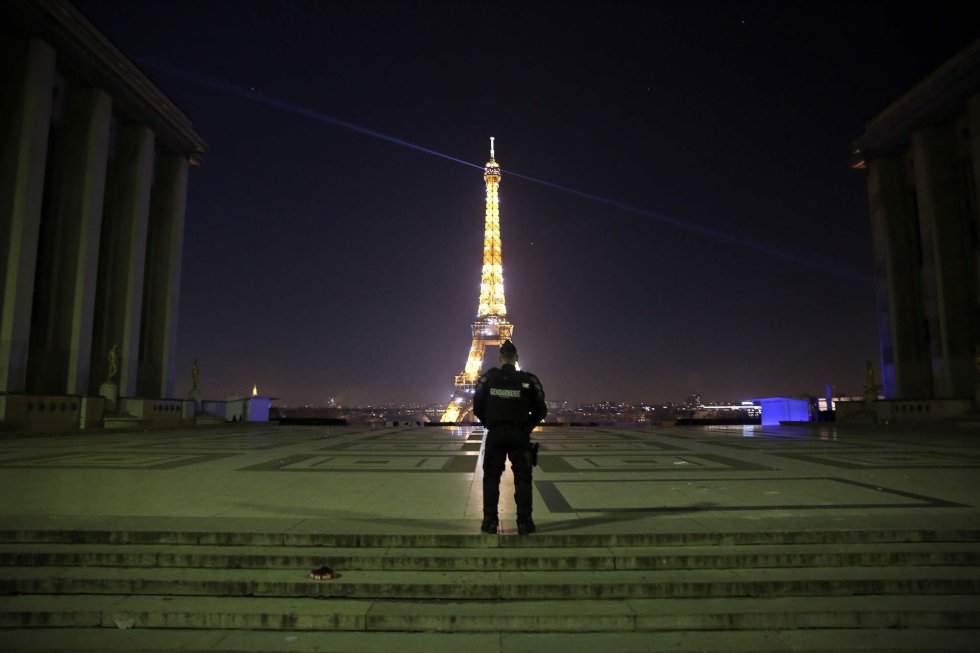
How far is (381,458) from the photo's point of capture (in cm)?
1379

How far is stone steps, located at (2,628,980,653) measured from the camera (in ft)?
13.9

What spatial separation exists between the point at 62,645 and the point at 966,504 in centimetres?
905

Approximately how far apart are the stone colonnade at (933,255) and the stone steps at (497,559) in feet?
103

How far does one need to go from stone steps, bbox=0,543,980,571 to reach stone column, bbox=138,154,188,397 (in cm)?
3606

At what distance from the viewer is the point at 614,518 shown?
6.64 m

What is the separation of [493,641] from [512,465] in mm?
1863

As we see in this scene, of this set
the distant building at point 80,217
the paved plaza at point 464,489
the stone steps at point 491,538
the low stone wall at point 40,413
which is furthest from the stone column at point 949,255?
the low stone wall at point 40,413

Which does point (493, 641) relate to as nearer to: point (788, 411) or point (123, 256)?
point (123, 256)

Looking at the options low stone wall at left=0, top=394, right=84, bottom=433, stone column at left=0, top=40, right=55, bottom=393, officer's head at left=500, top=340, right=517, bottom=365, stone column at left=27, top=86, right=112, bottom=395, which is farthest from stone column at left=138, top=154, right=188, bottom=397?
officer's head at left=500, top=340, right=517, bottom=365

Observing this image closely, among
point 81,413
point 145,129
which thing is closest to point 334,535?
point 81,413

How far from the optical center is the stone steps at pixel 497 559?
5.40 metres

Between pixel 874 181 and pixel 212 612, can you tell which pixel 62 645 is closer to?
pixel 212 612

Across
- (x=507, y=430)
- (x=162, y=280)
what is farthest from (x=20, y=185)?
(x=507, y=430)

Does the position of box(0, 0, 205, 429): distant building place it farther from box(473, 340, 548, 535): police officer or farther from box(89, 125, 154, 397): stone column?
box(473, 340, 548, 535): police officer
